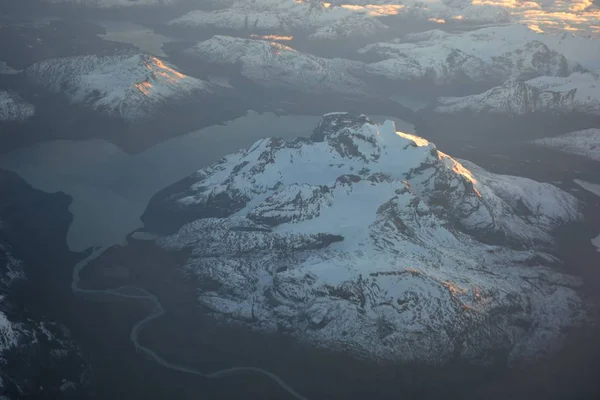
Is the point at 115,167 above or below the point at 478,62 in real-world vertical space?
below

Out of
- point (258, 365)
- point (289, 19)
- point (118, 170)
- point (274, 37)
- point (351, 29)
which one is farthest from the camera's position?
point (289, 19)

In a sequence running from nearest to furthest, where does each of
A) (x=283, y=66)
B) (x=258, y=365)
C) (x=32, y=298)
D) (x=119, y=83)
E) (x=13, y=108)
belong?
(x=258, y=365), (x=32, y=298), (x=13, y=108), (x=119, y=83), (x=283, y=66)

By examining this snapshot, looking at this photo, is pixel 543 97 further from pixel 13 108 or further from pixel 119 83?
pixel 13 108

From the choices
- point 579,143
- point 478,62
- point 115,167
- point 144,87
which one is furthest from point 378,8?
point 115,167

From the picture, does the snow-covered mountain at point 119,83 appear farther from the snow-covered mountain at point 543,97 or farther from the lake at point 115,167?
the snow-covered mountain at point 543,97

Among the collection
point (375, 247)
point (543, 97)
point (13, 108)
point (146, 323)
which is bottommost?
point (146, 323)

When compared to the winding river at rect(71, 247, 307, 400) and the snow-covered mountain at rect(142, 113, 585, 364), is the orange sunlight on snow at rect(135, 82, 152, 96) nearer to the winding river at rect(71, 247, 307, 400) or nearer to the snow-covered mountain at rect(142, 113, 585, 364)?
the snow-covered mountain at rect(142, 113, 585, 364)

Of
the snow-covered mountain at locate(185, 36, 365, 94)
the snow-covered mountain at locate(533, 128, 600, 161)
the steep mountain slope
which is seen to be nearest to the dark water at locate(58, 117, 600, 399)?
the steep mountain slope

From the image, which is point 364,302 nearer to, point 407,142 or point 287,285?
point 287,285
